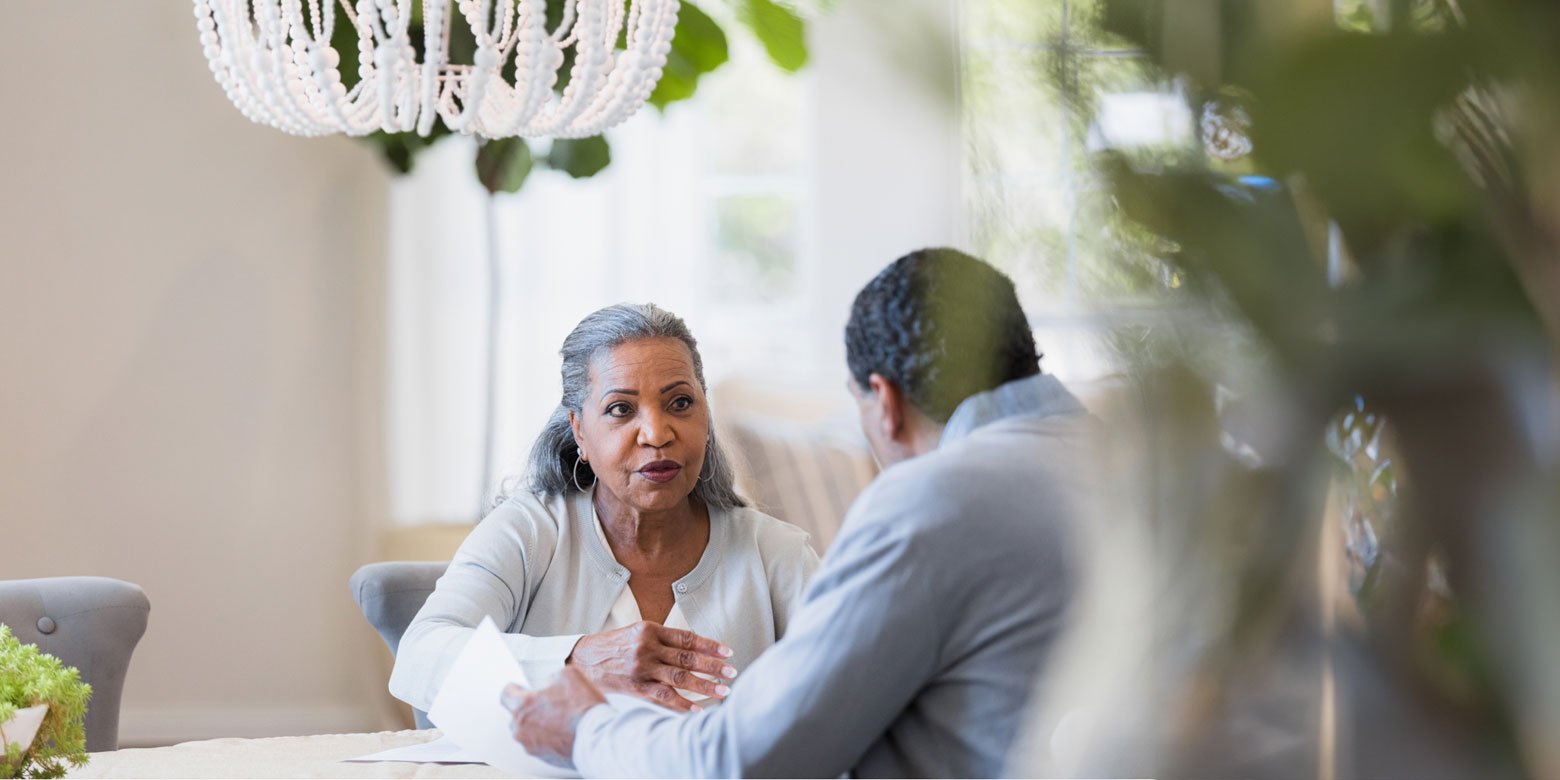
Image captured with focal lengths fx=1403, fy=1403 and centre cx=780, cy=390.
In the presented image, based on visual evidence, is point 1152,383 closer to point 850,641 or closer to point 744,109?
point 850,641

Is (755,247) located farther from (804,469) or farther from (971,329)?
(971,329)

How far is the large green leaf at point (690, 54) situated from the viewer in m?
3.25

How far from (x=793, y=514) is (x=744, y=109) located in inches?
64.8

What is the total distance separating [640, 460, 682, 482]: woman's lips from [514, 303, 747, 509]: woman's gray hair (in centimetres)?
13

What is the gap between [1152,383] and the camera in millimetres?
219

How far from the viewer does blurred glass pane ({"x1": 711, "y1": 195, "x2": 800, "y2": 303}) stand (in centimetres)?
404

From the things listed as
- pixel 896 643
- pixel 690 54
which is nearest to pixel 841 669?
Result: pixel 896 643

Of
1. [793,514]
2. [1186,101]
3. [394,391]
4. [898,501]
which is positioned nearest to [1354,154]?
[1186,101]

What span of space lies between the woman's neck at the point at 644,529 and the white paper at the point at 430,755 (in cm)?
Answer: 46

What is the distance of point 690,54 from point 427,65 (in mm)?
1680


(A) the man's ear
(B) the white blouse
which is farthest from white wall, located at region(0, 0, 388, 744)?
(A) the man's ear

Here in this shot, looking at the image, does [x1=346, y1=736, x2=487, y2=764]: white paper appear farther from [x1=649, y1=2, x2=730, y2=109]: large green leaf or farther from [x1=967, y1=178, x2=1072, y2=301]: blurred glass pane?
[x1=649, y1=2, x2=730, y2=109]: large green leaf

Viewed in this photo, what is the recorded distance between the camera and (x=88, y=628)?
76.8 inches

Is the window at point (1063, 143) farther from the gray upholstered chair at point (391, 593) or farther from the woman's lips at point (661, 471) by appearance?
the gray upholstered chair at point (391, 593)
